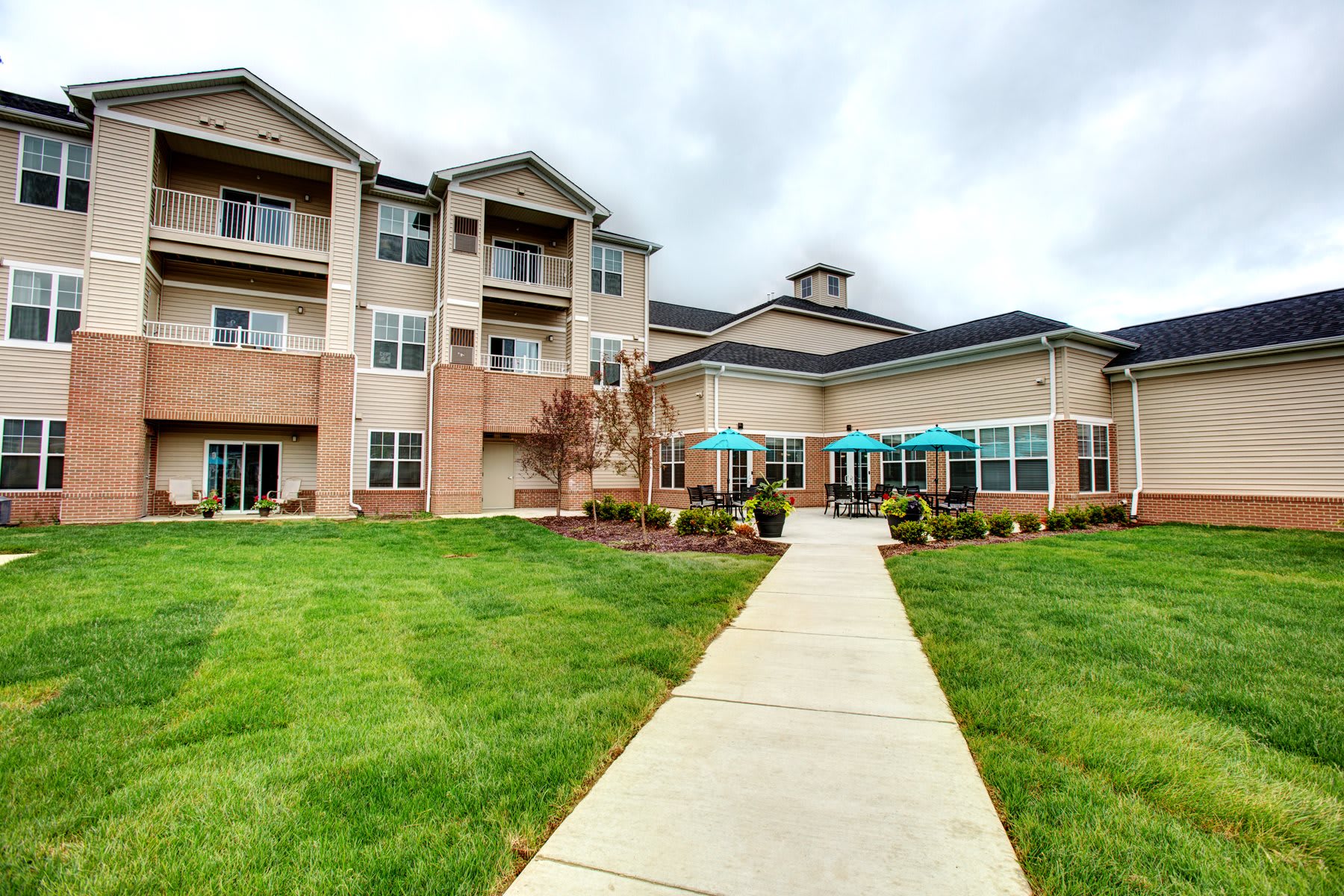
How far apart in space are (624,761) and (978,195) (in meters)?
24.1

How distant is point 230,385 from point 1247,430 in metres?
25.3

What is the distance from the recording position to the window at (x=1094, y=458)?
15453mm

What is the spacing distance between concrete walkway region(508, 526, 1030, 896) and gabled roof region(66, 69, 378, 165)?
1893 cm

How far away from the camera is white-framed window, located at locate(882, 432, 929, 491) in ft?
60.5

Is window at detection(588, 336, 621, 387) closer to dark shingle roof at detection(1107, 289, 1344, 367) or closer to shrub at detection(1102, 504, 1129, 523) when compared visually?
shrub at detection(1102, 504, 1129, 523)

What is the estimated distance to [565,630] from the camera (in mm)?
5129

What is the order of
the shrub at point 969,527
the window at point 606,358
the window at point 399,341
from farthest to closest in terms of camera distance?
the window at point 606,358 → the window at point 399,341 → the shrub at point 969,527

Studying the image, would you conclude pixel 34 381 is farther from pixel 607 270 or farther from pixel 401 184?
pixel 607 270

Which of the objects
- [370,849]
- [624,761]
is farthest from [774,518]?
[370,849]

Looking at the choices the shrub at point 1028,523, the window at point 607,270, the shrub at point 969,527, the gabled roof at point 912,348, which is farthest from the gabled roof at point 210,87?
the shrub at point 1028,523

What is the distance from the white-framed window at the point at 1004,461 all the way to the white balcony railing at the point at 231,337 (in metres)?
18.7

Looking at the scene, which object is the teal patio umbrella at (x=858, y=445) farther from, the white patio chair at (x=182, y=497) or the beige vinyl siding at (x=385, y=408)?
the white patio chair at (x=182, y=497)

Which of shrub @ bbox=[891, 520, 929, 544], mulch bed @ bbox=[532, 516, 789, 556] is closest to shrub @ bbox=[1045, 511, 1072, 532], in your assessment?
shrub @ bbox=[891, 520, 929, 544]

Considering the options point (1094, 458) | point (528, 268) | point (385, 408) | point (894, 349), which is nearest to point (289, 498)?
point (385, 408)
